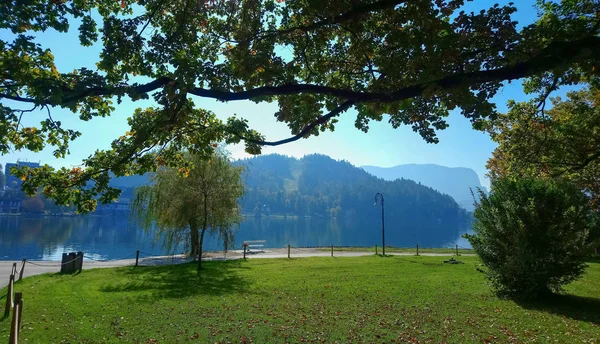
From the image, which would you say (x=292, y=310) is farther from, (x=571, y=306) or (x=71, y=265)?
(x=71, y=265)

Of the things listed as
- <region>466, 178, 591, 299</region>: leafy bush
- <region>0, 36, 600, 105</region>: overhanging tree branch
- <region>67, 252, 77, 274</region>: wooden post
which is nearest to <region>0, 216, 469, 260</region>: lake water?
<region>67, 252, 77, 274</region>: wooden post

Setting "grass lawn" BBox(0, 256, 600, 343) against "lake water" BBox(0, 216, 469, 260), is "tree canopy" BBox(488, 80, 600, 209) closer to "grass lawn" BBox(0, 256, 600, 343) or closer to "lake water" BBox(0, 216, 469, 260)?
"grass lawn" BBox(0, 256, 600, 343)

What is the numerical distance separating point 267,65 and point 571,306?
41.4 feet

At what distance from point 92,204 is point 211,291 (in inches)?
319

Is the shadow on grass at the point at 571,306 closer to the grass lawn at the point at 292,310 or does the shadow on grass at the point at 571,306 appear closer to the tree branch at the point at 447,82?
the grass lawn at the point at 292,310

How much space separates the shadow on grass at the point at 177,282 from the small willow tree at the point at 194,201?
2190 mm

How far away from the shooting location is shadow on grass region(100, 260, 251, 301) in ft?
46.6

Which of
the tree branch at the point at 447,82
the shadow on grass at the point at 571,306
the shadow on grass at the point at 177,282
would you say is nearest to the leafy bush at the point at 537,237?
the shadow on grass at the point at 571,306

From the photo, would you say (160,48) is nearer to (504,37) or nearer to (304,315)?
(504,37)

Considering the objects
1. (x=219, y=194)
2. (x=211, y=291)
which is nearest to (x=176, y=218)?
(x=219, y=194)

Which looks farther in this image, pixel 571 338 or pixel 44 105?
pixel 571 338

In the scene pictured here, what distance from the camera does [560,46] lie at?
18.0 ft

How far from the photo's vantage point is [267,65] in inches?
266

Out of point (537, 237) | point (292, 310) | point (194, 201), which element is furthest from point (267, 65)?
point (194, 201)
